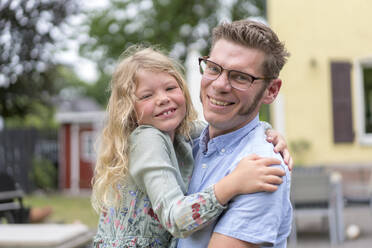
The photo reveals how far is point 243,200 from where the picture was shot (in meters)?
1.26

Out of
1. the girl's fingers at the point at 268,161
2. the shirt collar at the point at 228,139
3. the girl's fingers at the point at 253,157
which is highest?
the shirt collar at the point at 228,139

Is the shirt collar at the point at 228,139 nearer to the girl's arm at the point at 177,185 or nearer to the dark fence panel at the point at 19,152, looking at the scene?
the girl's arm at the point at 177,185

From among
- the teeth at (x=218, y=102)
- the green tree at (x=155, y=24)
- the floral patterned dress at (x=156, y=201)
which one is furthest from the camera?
the green tree at (x=155, y=24)

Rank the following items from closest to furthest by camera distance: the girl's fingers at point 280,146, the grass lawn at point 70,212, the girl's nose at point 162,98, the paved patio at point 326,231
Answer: the girl's fingers at point 280,146
the girl's nose at point 162,98
the paved patio at point 326,231
the grass lawn at point 70,212

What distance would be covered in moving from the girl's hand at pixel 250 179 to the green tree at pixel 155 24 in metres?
15.1

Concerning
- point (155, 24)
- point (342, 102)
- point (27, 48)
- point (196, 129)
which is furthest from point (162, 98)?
point (155, 24)

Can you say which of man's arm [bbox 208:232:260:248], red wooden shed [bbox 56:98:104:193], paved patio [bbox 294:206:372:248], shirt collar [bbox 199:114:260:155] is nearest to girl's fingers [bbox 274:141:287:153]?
shirt collar [bbox 199:114:260:155]

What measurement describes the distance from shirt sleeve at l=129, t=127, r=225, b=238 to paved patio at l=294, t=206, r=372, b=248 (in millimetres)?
5227

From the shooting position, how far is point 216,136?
1.56 m

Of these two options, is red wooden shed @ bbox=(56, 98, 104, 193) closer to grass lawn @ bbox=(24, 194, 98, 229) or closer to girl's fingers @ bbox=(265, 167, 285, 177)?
grass lawn @ bbox=(24, 194, 98, 229)

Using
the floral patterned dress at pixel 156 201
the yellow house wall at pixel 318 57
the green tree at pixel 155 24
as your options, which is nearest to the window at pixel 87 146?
the green tree at pixel 155 24

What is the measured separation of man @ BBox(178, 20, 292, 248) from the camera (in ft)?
4.06

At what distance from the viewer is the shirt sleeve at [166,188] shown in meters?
1.31

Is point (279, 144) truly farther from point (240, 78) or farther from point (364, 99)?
point (364, 99)
